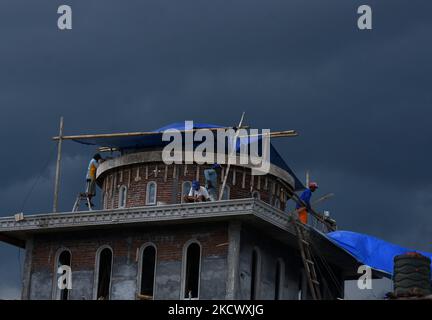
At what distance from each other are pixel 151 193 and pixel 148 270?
4840 millimetres

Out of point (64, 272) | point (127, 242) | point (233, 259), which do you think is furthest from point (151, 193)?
point (233, 259)

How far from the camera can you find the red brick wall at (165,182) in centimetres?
5366

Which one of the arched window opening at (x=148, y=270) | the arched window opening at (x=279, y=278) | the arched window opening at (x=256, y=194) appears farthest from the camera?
the arched window opening at (x=256, y=194)

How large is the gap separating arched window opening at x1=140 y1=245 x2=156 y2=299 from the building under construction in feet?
0.14

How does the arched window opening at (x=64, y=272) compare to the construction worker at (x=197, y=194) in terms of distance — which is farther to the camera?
the arched window opening at (x=64, y=272)

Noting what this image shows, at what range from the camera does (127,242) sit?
167 feet

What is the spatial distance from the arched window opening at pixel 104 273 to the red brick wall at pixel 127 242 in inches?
11.6

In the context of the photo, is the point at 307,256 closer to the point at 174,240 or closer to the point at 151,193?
the point at 174,240

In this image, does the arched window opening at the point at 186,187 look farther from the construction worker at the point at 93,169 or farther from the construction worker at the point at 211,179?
the construction worker at the point at 93,169

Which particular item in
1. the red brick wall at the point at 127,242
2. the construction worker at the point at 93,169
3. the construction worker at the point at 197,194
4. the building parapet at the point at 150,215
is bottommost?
the red brick wall at the point at 127,242

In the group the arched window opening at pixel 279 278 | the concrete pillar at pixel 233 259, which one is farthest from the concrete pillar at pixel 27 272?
the arched window opening at pixel 279 278

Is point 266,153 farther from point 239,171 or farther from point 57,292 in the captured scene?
point 57,292

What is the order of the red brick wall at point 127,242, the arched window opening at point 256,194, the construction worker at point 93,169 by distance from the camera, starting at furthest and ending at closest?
the construction worker at point 93,169
the arched window opening at point 256,194
the red brick wall at point 127,242
